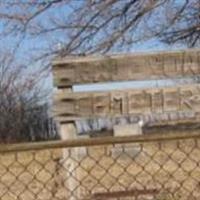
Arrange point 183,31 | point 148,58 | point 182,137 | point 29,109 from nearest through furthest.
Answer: point 182,137 → point 148,58 → point 183,31 → point 29,109

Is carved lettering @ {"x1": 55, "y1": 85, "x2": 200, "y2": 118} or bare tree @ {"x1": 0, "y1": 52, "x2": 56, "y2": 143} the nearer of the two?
carved lettering @ {"x1": 55, "y1": 85, "x2": 200, "y2": 118}

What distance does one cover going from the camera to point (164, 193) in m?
6.79

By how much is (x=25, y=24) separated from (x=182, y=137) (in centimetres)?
599

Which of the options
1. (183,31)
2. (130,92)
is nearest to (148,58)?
(130,92)

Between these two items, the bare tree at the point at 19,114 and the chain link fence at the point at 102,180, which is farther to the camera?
the bare tree at the point at 19,114

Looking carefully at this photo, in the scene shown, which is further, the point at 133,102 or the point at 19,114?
the point at 19,114

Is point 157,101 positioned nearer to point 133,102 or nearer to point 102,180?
point 133,102

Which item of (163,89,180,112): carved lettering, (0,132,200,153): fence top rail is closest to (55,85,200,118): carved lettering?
(163,89,180,112): carved lettering

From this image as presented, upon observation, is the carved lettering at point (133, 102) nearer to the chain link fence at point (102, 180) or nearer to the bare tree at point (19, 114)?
the chain link fence at point (102, 180)

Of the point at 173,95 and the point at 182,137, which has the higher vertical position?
the point at 173,95

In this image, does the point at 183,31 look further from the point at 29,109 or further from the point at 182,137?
the point at 29,109

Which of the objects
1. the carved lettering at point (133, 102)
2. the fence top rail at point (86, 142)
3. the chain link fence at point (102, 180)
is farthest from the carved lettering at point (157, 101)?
the fence top rail at point (86, 142)

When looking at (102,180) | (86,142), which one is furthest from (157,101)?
(86,142)

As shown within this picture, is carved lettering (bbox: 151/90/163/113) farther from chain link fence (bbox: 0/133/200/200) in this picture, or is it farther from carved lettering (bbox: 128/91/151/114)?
chain link fence (bbox: 0/133/200/200)
